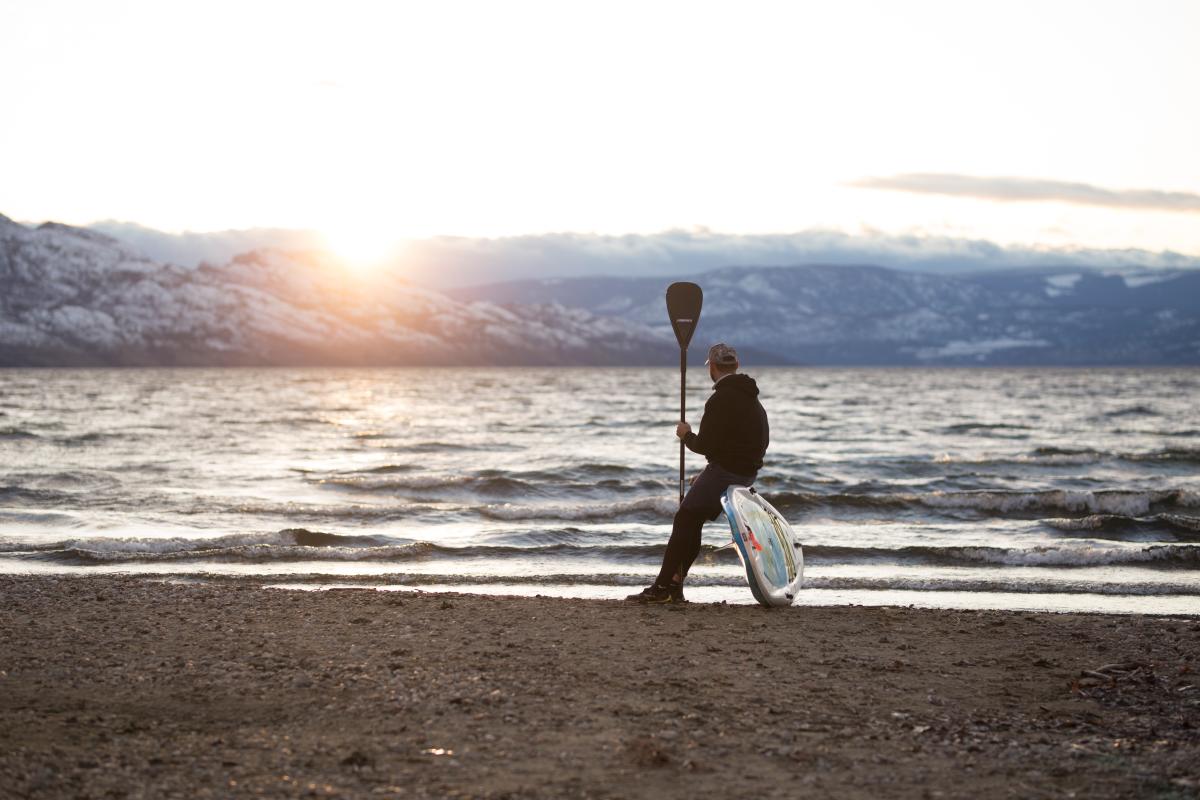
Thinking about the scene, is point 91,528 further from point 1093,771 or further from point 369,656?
point 1093,771

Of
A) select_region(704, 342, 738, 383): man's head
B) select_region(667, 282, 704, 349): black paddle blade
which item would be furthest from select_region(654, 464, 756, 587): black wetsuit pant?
select_region(667, 282, 704, 349): black paddle blade

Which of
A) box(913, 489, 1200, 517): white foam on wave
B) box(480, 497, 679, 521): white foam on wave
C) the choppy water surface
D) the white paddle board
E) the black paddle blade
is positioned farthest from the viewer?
box(913, 489, 1200, 517): white foam on wave

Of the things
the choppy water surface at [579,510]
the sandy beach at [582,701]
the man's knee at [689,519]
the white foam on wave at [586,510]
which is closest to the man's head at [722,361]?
the man's knee at [689,519]

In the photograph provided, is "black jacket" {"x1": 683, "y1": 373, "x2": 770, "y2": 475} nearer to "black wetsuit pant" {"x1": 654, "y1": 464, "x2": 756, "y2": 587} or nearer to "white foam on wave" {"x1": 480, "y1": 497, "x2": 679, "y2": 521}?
"black wetsuit pant" {"x1": 654, "y1": 464, "x2": 756, "y2": 587}

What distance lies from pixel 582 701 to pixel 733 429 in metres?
4.03

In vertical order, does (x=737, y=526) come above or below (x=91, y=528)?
above

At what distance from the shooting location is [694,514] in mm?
11398

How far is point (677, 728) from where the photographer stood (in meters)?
7.18

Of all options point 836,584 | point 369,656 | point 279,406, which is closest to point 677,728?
point 369,656

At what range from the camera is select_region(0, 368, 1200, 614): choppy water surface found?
14516mm

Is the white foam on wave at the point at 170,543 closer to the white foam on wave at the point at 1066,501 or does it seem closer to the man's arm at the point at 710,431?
the man's arm at the point at 710,431

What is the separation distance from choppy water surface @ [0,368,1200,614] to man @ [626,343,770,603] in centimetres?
161

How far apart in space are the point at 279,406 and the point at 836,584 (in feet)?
202

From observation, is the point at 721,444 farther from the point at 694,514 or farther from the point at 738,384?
the point at 694,514
